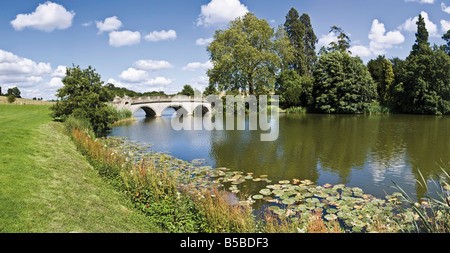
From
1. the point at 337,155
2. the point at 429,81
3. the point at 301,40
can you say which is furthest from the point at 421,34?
the point at 337,155

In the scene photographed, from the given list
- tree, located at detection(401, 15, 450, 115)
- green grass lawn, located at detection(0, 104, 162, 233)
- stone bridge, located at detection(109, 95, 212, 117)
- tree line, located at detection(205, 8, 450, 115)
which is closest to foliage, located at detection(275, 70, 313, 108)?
tree line, located at detection(205, 8, 450, 115)

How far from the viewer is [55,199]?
22.0 feet

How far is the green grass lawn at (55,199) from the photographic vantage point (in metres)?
5.50

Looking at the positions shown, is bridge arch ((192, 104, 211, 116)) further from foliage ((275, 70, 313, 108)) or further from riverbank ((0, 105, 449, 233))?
riverbank ((0, 105, 449, 233))

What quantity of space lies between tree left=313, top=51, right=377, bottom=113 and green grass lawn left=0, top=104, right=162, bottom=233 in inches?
1583

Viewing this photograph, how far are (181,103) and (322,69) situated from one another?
2433 centimetres

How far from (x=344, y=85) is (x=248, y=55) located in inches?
641

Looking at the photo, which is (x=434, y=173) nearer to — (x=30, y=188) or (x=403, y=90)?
(x=30, y=188)

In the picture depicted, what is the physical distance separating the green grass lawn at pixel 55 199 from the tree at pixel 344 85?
40.2 meters

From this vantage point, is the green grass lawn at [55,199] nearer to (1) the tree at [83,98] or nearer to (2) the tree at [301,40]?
(1) the tree at [83,98]

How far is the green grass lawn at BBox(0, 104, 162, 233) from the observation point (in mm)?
5496

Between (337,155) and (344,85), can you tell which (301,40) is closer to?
(344,85)

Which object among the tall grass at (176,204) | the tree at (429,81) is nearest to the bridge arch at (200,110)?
the tree at (429,81)

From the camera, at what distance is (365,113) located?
143ft
